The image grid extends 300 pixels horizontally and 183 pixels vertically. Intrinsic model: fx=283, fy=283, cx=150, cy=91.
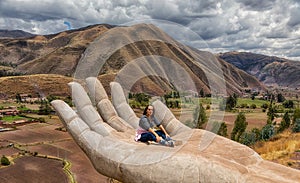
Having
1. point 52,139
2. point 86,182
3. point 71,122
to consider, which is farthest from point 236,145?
point 52,139

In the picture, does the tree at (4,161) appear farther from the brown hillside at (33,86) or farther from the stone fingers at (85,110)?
the brown hillside at (33,86)

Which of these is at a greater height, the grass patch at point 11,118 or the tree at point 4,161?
the grass patch at point 11,118

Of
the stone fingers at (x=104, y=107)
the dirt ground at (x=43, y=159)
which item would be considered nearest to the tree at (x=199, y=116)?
the stone fingers at (x=104, y=107)

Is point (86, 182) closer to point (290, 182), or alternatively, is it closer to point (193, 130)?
point (193, 130)

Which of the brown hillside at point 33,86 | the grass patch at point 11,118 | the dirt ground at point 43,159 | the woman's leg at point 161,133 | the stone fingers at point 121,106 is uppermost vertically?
the stone fingers at point 121,106

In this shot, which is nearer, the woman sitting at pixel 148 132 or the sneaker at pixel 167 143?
the sneaker at pixel 167 143

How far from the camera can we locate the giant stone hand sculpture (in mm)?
7320

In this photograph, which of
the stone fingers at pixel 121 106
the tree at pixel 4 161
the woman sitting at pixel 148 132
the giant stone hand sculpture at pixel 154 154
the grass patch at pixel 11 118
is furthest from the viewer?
the grass patch at pixel 11 118

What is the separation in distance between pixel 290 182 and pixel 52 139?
7919 centimetres

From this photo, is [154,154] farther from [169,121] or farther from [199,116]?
[199,116]

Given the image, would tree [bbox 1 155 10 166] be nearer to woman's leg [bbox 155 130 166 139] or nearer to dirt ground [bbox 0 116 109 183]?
dirt ground [bbox 0 116 109 183]

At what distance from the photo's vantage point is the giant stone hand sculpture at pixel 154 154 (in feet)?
24.0

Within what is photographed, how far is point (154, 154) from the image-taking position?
7789 millimetres

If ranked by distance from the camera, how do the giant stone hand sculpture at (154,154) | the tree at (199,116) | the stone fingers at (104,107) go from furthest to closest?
the stone fingers at (104,107) → the tree at (199,116) → the giant stone hand sculpture at (154,154)
